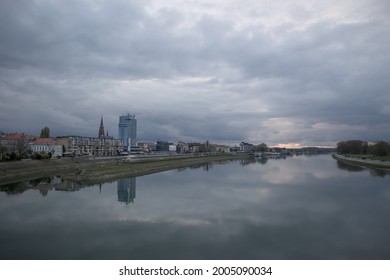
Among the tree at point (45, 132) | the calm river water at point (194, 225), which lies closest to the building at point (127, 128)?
the tree at point (45, 132)

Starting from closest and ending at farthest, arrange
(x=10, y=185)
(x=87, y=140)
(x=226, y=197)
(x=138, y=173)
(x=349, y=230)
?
1. (x=349, y=230)
2. (x=226, y=197)
3. (x=10, y=185)
4. (x=138, y=173)
5. (x=87, y=140)

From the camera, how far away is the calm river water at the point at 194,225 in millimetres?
11688

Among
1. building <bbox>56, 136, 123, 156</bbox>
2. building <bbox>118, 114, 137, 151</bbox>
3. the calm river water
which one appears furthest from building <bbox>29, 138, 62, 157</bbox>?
building <bbox>118, 114, 137, 151</bbox>

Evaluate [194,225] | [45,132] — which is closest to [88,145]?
[45,132]

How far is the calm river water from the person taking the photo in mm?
11688

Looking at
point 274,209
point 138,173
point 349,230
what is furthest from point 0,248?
point 138,173

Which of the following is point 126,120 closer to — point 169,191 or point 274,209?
point 169,191

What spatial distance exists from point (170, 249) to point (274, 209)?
1002 cm

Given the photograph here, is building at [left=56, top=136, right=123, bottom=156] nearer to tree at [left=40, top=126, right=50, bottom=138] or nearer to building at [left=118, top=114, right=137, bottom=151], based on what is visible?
tree at [left=40, top=126, right=50, bottom=138]

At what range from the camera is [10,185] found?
3059cm

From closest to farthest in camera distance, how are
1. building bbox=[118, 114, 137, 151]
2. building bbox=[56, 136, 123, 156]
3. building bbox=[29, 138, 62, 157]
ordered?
building bbox=[29, 138, 62, 157] < building bbox=[56, 136, 123, 156] < building bbox=[118, 114, 137, 151]

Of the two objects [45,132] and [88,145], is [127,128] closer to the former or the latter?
[88,145]

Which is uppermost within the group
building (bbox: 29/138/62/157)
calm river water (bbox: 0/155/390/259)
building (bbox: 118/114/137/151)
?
building (bbox: 118/114/137/151)

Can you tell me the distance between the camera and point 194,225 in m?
15.2
